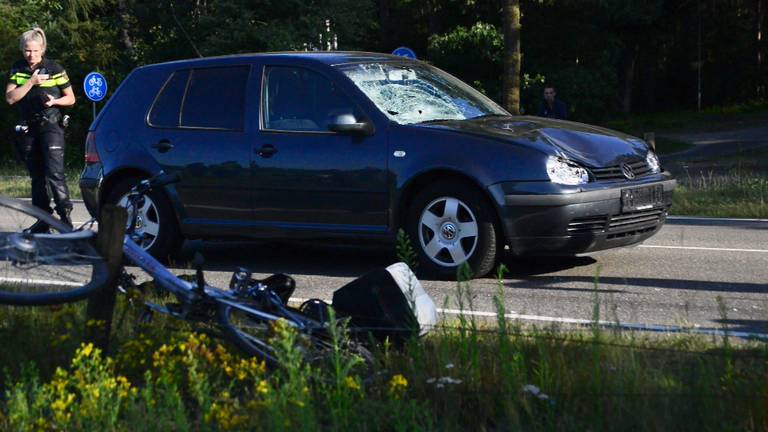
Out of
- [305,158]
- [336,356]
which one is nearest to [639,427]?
[336,356]

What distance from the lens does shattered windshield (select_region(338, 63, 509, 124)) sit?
30.0 feet

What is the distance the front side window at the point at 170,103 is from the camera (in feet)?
32.8

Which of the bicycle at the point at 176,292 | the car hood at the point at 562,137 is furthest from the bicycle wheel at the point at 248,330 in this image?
the car hood at the point at 562,137

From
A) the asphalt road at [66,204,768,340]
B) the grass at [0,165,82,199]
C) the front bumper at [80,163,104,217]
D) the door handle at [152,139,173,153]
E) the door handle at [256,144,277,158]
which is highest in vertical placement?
the door handle at [152,139,173,153]

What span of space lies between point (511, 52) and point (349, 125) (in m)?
15.9

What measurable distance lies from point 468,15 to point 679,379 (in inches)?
1566

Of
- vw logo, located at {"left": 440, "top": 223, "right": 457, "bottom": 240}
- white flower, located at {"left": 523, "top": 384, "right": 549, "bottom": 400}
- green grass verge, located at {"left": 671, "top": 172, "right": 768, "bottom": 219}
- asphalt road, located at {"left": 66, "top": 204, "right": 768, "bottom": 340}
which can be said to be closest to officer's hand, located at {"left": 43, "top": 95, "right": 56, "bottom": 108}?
asphalt road, located at {"left": 66, "top": 204, "right": 768, "bottom": 340}

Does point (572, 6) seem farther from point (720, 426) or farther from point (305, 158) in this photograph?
point (720, 426)

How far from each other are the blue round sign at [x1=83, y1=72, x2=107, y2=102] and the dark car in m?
21.1

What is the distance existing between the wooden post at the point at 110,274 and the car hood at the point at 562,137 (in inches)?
146

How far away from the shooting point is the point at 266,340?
17.0 ft

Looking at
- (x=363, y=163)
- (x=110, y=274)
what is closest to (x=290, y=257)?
(x=363, y=163)

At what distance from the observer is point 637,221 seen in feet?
29.1

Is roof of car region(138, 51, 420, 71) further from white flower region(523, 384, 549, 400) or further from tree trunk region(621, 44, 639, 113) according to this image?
tree trunk region(621, 44, 639, 113)
